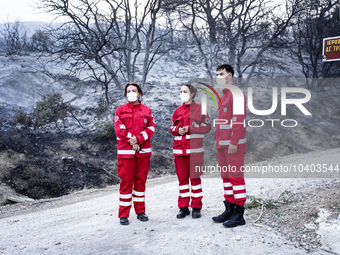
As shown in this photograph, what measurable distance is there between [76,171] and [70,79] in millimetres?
11056

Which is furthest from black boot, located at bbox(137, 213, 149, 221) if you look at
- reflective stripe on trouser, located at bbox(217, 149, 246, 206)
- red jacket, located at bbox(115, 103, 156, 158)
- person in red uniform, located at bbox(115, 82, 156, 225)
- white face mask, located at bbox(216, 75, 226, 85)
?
white face mask, located at bbox(216, 75, 226, 85)

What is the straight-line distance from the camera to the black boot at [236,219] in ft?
14.3

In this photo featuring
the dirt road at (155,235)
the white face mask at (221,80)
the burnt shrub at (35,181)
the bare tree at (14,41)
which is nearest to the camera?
the dirt road at (155,235)

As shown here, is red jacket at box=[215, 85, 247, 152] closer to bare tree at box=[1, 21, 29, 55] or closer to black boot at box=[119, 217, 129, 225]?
black boot at box=[119, 217, 129, 225]

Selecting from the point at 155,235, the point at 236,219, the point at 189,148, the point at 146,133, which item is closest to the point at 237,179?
the point at 236,219

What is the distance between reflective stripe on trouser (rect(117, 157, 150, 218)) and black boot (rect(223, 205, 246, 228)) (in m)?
1.39

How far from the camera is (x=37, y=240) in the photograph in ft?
14.9

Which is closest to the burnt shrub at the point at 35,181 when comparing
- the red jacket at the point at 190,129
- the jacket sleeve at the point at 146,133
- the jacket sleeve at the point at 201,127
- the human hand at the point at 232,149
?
the jacket sleeve at the point at 146,133

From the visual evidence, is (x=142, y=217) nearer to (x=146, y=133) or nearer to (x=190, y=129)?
(x=146, y=133)

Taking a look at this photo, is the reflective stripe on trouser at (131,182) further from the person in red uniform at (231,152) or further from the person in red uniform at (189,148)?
the person in red uniform at (231,152)

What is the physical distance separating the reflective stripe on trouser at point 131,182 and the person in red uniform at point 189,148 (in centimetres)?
56

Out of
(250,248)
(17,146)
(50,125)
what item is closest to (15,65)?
(50,125)

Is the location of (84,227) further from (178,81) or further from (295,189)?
(178,81)

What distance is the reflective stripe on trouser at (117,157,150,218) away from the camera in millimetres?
4887
